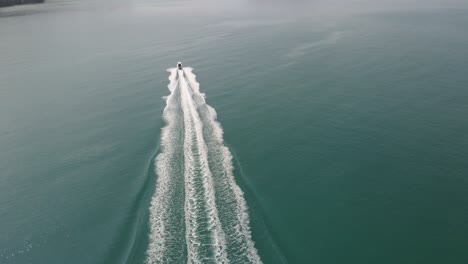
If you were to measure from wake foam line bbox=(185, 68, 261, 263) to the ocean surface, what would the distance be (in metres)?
0.12

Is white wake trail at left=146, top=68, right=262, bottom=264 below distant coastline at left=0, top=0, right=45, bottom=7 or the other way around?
below

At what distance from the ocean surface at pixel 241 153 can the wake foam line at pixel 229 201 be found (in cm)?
12

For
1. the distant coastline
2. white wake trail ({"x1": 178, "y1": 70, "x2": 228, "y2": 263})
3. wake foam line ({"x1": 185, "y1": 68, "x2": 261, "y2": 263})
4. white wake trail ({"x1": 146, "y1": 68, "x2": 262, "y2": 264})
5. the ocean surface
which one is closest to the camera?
white wake trail ({"x1": 178, "y1": 70, "x2": 228, "y2": 263})

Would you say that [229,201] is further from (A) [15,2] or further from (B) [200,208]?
(A) [15,2]

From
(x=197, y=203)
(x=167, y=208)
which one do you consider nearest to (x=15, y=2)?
(x=167, y=208)

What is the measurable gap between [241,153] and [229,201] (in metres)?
8.44

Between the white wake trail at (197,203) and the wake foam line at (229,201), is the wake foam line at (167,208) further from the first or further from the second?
the wake foam line at (229,201)

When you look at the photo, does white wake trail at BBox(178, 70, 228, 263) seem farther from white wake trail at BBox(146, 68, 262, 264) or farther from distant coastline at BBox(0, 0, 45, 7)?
distant coastline at BBox(0, 0, 45, 7)

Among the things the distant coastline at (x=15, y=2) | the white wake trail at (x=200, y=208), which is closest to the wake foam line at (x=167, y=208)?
the white wake trail at (x=200, y=208)

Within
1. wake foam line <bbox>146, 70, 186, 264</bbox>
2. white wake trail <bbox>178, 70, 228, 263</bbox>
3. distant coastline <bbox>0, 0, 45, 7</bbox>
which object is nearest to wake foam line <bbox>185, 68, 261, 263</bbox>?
white wake trail <bbox>178, 70, 228, 263</bbox>

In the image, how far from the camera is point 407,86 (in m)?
47.3

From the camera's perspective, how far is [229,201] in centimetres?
2570

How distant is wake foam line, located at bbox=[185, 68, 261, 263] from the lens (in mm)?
21656

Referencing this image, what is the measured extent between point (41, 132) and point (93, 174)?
13380mm
